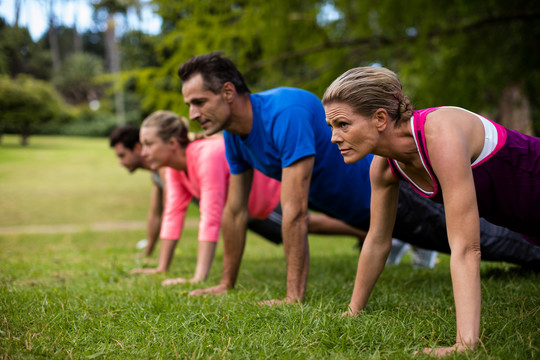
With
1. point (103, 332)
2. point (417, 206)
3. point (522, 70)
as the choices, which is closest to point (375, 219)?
point (417, 206)

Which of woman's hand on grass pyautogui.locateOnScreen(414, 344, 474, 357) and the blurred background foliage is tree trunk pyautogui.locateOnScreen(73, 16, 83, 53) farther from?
woman's hand on grass pyautogui.locateOnScreen(414, 344, 474, 357)

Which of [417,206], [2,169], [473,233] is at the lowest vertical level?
[2,169]

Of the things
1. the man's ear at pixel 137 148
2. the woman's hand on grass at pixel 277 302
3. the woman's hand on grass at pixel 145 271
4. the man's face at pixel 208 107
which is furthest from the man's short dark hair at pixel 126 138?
the woman's hand on grass at pixel 277 302

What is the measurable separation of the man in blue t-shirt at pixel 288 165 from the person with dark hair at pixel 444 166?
590mm

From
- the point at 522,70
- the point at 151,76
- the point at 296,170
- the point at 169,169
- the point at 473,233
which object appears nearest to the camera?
the point at 473,233

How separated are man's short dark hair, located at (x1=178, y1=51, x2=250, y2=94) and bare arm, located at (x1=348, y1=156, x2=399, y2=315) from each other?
132 cm

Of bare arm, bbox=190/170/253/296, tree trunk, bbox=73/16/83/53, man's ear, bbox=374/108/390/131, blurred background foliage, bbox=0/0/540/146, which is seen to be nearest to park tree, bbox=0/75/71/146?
tree trunk, bbox=73/16/83/53

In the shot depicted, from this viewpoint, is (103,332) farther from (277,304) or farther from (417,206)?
(417,206)

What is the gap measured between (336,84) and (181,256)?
462cm

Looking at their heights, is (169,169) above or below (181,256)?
above

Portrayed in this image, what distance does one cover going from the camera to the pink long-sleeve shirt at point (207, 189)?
4293 millimetres

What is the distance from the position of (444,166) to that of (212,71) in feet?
6.33

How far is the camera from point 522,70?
298 inches

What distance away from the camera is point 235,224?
392cm
